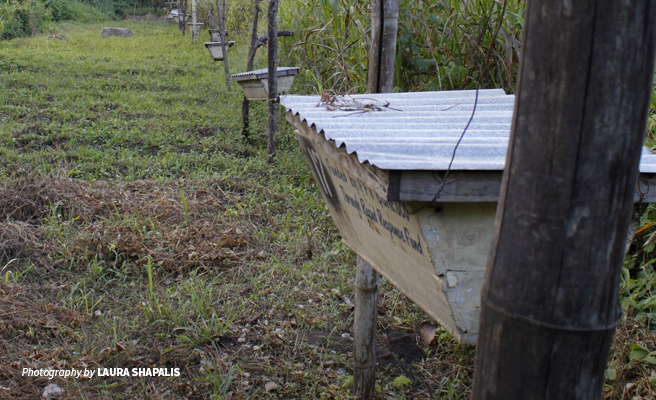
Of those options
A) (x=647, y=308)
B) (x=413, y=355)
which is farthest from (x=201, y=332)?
(x=647, y=308)

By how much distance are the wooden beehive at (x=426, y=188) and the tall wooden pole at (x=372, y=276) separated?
14.7 inches

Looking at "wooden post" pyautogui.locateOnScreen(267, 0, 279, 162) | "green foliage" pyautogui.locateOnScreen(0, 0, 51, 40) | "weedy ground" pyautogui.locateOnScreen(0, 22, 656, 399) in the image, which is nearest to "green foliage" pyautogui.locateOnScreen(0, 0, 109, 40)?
"green foliage" pyautogui.locateOnScreen(0, 0, 51, 40)

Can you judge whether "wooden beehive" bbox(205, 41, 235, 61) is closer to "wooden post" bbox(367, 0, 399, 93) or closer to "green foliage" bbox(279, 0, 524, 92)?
"green foliage" bbox(279, 0, 524, 92)

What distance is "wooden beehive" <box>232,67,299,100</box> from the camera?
17.5ft

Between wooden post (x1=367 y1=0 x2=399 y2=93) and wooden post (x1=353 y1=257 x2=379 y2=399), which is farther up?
wooden post (x1=367 y1=0 x2=399 y2=93)

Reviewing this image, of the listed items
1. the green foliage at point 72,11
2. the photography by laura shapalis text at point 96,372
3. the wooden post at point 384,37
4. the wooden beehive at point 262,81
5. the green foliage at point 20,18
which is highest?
the green foliage at point 72,11

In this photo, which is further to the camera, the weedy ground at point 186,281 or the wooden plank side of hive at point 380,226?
the weedy ground at point 186,281

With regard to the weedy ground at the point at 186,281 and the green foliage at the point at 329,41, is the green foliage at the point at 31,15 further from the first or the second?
the weedy ground at the point at 186,281

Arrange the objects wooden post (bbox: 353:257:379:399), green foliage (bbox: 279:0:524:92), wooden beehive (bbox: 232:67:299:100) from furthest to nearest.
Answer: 1. wooden beehive (bbox: 232:67:299:100)
2. green foliage (bbox: 279:0:524:92)
3. wooden post (bbox: 353:257:379:399)

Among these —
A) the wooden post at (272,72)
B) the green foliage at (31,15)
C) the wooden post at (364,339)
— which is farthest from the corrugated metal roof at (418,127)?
the green foliage at (31,15)

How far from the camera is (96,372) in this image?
8.08 feet

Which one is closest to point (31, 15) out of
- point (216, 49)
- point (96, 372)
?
point (216, 49)

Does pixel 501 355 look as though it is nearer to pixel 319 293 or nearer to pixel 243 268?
pixel 319 293

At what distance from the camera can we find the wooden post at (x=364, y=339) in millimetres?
2334
